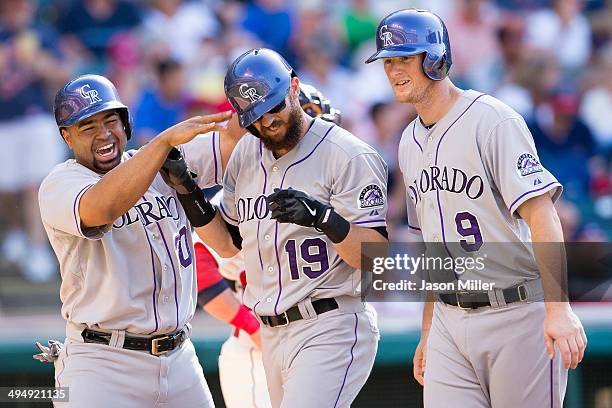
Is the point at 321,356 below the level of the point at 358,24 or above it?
below

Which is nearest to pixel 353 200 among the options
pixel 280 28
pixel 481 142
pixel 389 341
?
pixel 481 142

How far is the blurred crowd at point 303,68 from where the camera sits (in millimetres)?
8477

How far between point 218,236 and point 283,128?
2.05ft

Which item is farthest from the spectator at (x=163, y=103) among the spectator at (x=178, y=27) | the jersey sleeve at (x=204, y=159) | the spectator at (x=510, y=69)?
the jersey sleeve at (x=204, y=159)

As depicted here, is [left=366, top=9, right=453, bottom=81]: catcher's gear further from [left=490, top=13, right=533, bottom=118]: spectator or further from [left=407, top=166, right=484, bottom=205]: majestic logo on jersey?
[left=490, top=13, right=533, bottom=118]: spectator

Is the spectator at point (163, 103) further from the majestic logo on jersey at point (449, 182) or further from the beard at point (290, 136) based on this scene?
the majestic logo on jersey at point (449, 182)

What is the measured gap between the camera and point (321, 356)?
4059 mm

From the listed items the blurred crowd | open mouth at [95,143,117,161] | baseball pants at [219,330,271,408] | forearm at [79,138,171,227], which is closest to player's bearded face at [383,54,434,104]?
forearm at [79,138,171,227]

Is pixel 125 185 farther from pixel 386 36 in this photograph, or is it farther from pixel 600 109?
pixel 600 109

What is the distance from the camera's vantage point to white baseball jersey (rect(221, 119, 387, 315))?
13.7 feet

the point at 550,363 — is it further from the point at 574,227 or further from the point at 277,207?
the point at 574,227

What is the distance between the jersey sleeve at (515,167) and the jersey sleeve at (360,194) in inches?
19.4

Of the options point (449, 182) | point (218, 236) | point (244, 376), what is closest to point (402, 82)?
point (449, 182)

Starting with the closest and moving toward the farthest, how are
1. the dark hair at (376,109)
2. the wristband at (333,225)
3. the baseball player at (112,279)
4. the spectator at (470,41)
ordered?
the wristband at (333,225) < the baseball player at (112,279) < the dark hair at (376,109) < the spectator at (470,41)
